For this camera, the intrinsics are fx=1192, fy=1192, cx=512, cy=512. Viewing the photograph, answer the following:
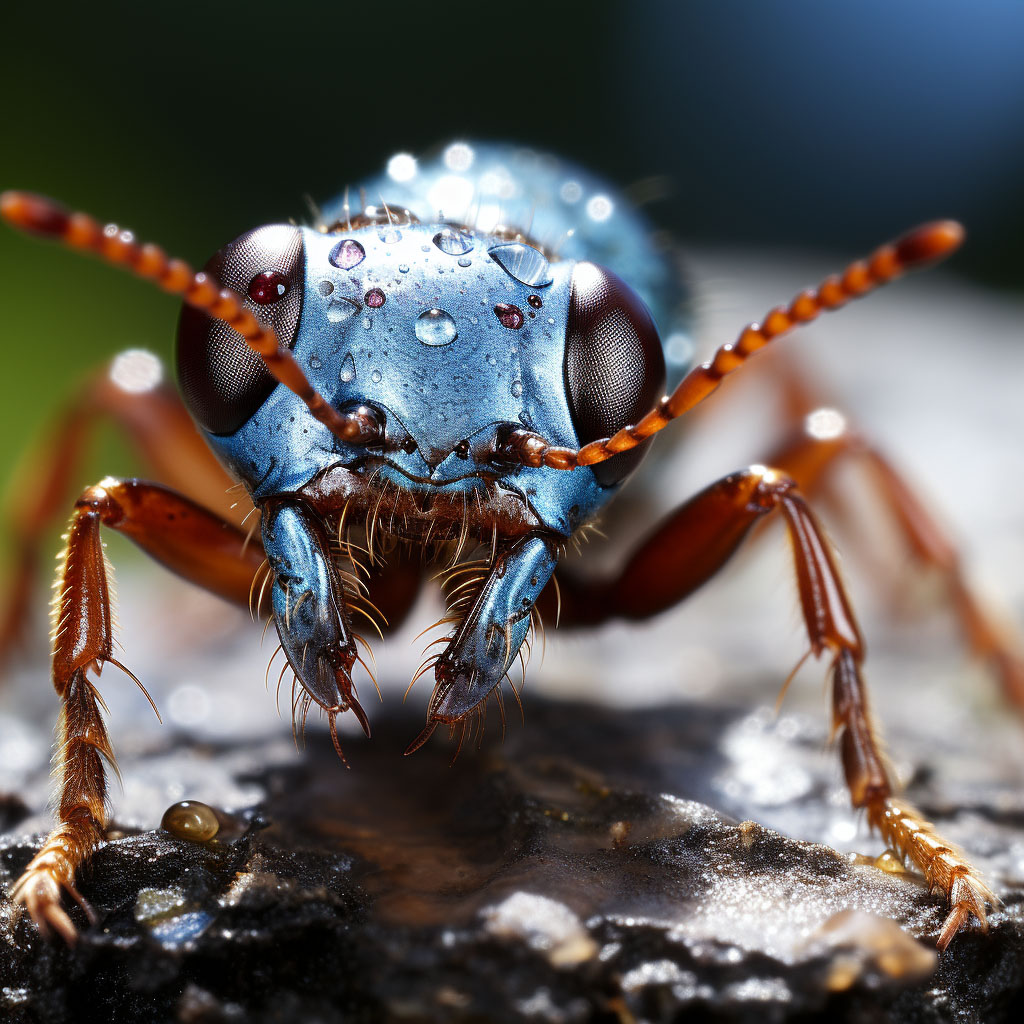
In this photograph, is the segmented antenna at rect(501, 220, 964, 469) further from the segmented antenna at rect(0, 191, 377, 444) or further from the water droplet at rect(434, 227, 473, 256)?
the water droplet at rect(434, 227, 473, 256)

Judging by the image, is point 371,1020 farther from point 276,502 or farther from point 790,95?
point 790,95

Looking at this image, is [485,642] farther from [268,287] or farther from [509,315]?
[268,287]

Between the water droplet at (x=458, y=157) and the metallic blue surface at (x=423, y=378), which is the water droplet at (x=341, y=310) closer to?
the metallic blue surface at (x=423, y=378)

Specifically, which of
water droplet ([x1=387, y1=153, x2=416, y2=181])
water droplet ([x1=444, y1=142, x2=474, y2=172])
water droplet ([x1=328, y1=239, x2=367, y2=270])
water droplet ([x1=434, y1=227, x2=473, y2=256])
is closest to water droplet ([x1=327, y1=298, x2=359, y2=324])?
water droplet ([x1=328, y1=239, x2=367, y2=270])

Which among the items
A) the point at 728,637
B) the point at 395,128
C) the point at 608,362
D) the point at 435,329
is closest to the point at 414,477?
the point at 435,329

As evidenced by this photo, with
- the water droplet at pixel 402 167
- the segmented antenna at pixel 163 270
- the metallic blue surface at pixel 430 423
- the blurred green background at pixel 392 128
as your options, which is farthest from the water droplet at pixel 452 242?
Answer: the blurred green background at pixel 392 128
